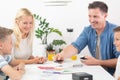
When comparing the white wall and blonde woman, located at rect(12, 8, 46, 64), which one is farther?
the white wall

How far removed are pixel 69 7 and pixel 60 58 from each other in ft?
3.08

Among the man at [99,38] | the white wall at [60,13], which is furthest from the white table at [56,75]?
the white wall at [60,13]

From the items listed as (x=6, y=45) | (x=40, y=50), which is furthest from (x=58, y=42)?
(x=6, y=45)

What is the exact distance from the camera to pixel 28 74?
1.82m

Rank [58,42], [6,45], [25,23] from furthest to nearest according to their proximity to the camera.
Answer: [58,42] → [25,23] → [6,45]

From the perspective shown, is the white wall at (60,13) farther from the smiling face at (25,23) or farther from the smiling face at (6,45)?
the smiling face at (6,45)

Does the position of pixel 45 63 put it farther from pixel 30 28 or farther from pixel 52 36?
pixel 52 36

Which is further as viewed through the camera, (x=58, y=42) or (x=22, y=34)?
(x=58, y=42)

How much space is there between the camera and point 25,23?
2.45 m

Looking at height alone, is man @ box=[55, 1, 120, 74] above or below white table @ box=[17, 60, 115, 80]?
above

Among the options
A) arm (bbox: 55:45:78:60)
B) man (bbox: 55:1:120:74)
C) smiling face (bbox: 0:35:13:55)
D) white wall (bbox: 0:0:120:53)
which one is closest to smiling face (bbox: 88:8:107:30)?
man (bbox: 55:1:120:74)

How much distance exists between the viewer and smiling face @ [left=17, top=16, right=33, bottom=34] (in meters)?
2.44

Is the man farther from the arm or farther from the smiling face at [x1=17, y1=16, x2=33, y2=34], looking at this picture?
the smiling face at [x1=17, y1=16, x2=33, y2=34]

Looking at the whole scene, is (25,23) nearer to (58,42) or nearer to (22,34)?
(22,34)
